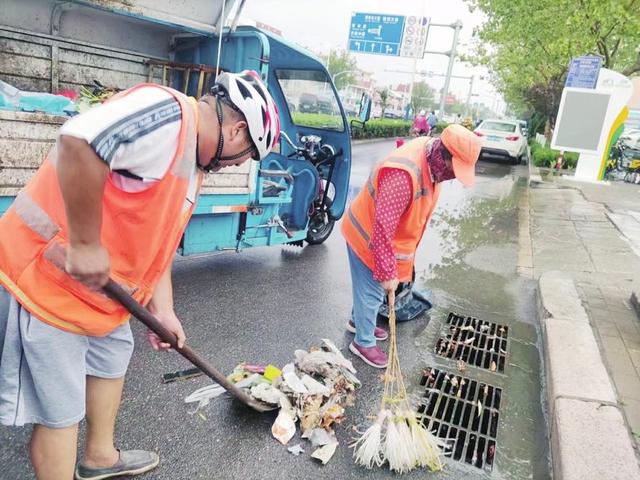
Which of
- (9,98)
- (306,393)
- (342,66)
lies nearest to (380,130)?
(9,98)

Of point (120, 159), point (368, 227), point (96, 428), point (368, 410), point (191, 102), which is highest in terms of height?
point (191, 102)

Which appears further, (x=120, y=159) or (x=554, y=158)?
(x=554, y=158)

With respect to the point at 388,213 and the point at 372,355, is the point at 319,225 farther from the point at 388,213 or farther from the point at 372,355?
the point at 388,213

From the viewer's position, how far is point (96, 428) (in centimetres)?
188

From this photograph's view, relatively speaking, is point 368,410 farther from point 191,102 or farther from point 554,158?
point 554,158

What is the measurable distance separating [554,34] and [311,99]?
39.8ft

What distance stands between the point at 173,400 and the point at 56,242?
1525mm

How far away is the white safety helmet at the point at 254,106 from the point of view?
1.48 meters

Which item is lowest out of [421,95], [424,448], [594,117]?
[424,448]

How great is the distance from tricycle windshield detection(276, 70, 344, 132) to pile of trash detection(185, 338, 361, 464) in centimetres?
347

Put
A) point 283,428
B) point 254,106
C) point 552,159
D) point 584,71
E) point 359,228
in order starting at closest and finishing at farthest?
1. point 254,106
2. point 283,428
3. point 359,228
4. point 584,71
5. point 552,159

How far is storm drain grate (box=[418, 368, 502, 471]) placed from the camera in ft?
8.41

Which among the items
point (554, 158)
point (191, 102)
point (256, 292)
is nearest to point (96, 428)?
point (191, 102)

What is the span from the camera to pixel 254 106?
1.49 metres
